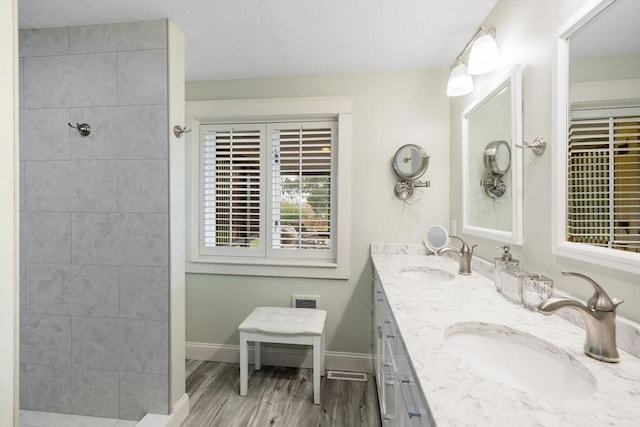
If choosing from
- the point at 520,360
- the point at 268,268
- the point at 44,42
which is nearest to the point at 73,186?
the point at 44,42

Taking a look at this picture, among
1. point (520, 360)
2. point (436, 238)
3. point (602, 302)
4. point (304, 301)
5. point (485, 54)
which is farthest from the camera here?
point (304, 301)

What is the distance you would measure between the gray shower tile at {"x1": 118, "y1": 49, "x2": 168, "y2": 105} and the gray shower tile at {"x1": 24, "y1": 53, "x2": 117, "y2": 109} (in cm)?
6

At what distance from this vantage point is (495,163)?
1521 millimetres

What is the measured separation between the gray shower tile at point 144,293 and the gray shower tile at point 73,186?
16.0 inches

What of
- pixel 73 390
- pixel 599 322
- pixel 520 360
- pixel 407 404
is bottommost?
pixel 73 390

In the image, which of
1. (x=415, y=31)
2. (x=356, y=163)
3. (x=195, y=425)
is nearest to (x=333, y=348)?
(x=195, y=425)

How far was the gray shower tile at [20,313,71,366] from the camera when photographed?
174 centimetres

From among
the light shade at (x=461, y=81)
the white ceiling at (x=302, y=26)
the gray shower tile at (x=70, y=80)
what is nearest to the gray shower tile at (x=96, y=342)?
the gray shower tile at (x=70, y=80)

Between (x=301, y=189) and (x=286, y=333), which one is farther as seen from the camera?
(x=301, y=189)

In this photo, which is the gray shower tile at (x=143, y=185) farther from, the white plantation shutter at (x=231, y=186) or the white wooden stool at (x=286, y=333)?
the white wooden stool at (x=286, y=333)

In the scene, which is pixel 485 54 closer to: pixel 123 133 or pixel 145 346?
pixel 123 133

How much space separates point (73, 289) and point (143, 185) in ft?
2.49

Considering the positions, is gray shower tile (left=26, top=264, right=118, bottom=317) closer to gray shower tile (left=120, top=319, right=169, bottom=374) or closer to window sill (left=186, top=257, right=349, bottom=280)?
gray shower tile (left=120, top=319, right=169, bottom=374)

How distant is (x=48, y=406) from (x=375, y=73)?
3124 mm
